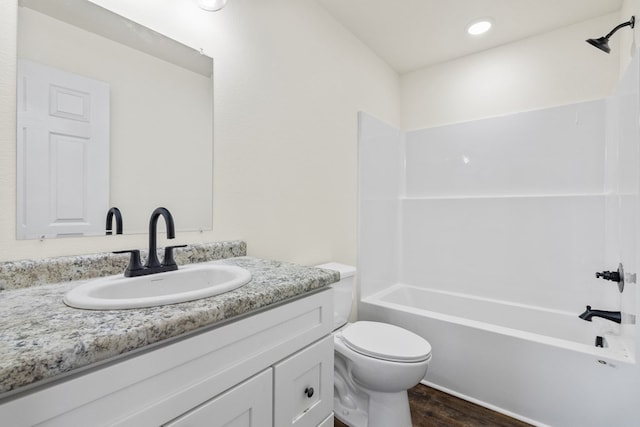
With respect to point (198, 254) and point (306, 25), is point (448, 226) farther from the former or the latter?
point (198, 254)

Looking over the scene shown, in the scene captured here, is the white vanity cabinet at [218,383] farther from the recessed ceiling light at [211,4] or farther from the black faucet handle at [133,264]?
the recessed ceiling light at [211,4]

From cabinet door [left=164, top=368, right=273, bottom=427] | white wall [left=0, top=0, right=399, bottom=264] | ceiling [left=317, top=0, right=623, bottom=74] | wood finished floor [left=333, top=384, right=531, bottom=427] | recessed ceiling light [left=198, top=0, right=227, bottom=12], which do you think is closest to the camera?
cabinet door [left=164, top=368, right=273, bottom=427]

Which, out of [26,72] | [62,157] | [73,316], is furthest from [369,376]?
[26,72]

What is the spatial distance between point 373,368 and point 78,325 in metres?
1.27

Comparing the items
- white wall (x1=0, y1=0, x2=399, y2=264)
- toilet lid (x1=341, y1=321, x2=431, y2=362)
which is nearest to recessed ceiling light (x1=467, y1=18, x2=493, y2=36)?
white wall (x1=0, y1=0, x2=399, y2=264)

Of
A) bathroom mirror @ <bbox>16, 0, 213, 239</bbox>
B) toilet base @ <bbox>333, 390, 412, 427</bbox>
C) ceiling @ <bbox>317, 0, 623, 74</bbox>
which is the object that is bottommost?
toilet base @ <bbox>333, 390, 412, 427</bbox>

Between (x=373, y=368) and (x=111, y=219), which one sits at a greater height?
(x=111, y=219)

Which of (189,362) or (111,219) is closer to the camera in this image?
(189,362)

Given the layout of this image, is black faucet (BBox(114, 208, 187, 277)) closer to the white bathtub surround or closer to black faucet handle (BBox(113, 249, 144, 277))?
black faucet handle (BBox(113, 249, 144, 277))

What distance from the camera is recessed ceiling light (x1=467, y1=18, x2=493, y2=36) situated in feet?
6.86

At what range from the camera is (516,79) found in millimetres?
2367

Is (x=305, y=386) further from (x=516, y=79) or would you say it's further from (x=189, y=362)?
(x=516, y=79)

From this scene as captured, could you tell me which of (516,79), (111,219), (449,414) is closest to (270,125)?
(111,219)

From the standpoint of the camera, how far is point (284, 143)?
1.68 meters
